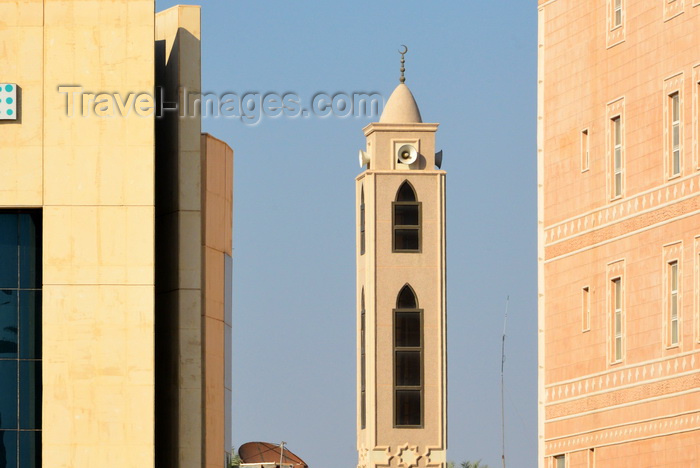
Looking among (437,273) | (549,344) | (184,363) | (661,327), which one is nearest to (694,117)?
(661,327)

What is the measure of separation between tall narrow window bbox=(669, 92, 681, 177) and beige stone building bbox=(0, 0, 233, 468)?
35.0 feet

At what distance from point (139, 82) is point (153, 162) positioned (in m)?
1.84

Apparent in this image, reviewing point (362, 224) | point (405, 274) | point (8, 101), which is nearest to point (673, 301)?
point (8, 101)

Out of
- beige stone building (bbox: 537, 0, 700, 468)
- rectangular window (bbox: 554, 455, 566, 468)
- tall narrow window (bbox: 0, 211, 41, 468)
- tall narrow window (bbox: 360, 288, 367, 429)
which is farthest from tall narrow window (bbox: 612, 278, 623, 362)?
tall narrow window (bbox: 360, 288, 367, 429)

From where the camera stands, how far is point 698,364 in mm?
44188

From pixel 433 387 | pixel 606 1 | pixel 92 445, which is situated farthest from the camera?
pixel 433 387

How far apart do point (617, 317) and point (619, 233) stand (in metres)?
2.03

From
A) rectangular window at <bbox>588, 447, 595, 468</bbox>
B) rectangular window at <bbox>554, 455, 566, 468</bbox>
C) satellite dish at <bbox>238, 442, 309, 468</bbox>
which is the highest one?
rectangular window at <bbox>588, 447, 595, 468</bbox>

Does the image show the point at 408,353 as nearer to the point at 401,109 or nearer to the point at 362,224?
the point at 362,224

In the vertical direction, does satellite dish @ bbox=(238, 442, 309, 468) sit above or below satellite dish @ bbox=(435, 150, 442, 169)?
below

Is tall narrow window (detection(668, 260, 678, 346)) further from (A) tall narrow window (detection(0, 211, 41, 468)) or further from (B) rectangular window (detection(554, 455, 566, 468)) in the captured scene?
(A) tall narrow window (detection(0, 211, 41, 468))

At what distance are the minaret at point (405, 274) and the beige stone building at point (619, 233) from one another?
28.8 metres

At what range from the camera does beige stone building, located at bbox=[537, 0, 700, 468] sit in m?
44.9

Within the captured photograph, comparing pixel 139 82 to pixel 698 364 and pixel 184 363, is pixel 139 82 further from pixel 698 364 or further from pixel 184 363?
pixel 698 364
